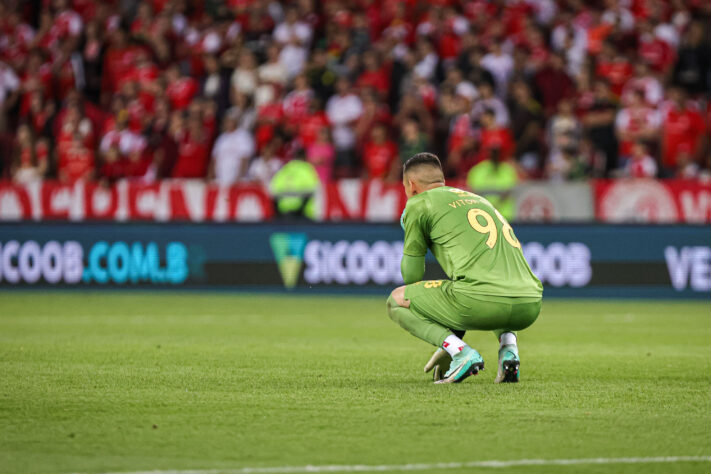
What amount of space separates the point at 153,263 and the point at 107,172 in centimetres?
340

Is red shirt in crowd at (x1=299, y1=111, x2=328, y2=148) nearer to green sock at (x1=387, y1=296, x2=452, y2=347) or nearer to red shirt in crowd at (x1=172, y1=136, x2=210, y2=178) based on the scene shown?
red shirt in crowd at (x1=172, y1=136, x2=210, y2=178)

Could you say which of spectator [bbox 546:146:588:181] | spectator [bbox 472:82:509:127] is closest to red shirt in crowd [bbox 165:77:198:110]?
spectator [bbox 472:82:509:127]

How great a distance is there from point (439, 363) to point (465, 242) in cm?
90

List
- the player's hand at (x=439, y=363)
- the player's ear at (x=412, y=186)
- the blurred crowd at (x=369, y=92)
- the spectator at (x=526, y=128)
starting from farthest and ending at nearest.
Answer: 1. the spectator at (x=526, y=128)
2. the blurred crowd at (x=369, y=92)
3. the player's hand at (x=439, y=363)
4. the player's ear at (x=412, y=186)

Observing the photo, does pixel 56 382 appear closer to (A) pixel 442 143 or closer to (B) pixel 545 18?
(A) pixel 442 143

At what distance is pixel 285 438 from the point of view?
5715mm

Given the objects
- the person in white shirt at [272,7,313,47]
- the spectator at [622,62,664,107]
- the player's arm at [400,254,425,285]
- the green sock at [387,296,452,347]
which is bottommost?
the green sock at [387,296,452,347]

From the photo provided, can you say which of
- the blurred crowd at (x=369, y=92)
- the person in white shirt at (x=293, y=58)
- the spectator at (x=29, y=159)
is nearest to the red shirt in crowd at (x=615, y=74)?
the blurred crowd at (x=369, y=92)

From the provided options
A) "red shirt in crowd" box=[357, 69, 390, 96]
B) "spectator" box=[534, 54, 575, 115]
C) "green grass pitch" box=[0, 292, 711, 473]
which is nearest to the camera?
"green grass pitch" box=[0, 292, 711, 473]

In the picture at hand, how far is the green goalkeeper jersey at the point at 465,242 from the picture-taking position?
737cm

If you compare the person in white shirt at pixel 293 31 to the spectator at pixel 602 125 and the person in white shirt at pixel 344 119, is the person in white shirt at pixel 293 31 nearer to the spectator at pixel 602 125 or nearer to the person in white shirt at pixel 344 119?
the person in white shirt at pixel 344 119

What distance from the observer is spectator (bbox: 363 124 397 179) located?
18.0 meters

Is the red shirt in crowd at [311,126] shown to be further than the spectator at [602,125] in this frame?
Yes

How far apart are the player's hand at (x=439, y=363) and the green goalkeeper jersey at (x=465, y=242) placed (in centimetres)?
57
